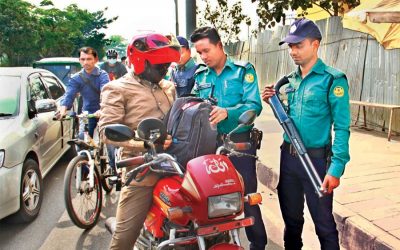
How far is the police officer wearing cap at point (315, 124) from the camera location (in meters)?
2.47

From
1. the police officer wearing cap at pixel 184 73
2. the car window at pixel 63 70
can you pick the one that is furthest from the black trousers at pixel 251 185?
the car window at pixel 63 70

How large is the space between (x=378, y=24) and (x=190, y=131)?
629 cm

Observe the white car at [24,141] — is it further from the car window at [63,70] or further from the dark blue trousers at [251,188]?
the car window at [63,70]

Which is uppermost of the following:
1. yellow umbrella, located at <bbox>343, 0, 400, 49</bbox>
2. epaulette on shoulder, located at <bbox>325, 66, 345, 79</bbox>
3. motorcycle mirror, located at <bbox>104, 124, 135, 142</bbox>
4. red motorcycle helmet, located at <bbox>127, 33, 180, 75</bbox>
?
yellow umbrella, located at <bbox>343, 0, 400, 49</bbox>

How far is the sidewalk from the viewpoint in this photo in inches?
130

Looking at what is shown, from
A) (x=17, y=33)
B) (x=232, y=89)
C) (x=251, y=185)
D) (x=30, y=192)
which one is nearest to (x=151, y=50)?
(x=232, y=89)

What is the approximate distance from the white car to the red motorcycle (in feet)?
7.32

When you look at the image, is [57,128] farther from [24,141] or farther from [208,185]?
[208,185]

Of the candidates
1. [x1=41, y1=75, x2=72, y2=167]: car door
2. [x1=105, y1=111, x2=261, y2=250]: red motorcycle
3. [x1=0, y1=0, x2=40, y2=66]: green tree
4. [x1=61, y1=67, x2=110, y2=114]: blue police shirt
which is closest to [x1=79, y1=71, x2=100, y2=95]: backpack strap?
[x1=61, y1=67, x2=110, y2=114]: blue police shirt

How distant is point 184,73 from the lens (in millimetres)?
4820

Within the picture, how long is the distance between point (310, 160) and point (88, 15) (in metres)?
54.7

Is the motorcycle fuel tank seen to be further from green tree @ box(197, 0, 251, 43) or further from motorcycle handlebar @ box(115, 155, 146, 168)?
green tree @ box(197, 0, 251, 43)

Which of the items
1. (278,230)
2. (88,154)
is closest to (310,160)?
(278,230)

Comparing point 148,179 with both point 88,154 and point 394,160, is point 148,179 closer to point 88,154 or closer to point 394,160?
point 88,154
